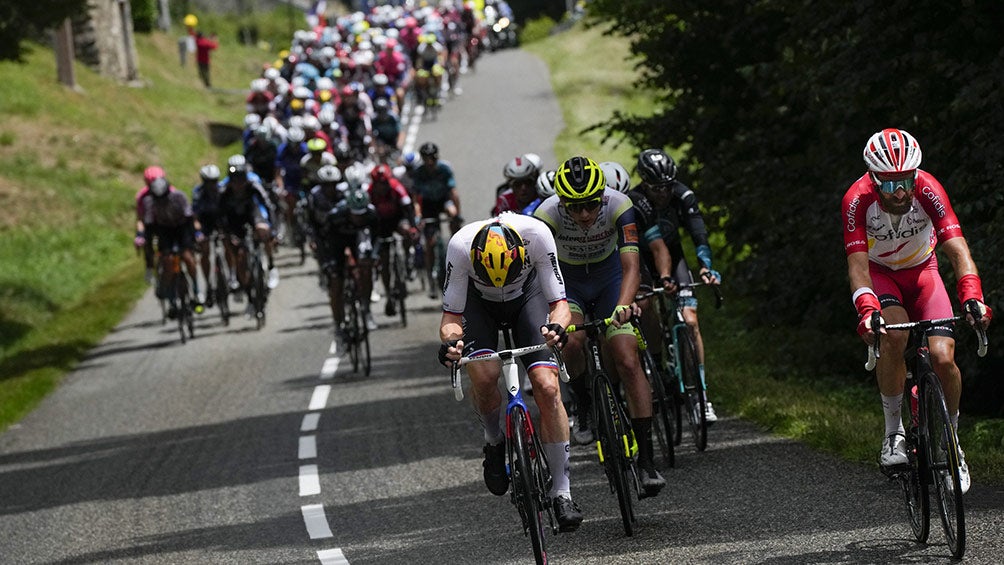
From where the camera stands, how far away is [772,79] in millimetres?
17891

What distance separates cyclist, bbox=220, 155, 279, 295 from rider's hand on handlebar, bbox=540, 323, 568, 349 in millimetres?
12963

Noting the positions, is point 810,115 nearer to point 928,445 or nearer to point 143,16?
point 928,445

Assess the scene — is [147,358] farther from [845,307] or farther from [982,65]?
[982,65]

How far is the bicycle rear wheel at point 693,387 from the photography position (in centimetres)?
1178

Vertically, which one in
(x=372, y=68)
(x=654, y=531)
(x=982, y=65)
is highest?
(x=372, y=68)

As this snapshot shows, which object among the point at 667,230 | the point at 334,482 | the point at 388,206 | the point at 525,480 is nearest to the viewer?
the point at 525,480

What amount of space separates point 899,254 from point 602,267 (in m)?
2.46

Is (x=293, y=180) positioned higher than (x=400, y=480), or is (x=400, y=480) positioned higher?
(x=293, y=180)

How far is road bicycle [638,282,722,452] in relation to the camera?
11.8 metres

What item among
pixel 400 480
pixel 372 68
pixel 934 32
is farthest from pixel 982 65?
pixel 372 68

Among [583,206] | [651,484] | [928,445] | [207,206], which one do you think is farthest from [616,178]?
[207,206]

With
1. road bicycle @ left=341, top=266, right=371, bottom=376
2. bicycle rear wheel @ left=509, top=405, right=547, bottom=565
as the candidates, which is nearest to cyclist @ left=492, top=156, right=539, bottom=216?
bicycle rear wheel @ left=509, top=405, right=547, bottom=565

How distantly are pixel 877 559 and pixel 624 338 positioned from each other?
7.75ft

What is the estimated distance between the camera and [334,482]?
12.8m
